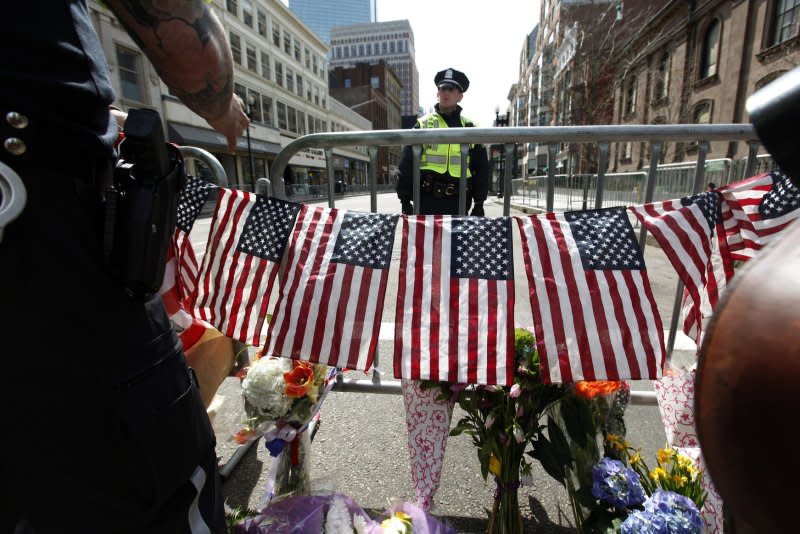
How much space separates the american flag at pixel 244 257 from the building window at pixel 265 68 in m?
45.0

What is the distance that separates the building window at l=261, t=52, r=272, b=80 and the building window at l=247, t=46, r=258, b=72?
130 centimetres

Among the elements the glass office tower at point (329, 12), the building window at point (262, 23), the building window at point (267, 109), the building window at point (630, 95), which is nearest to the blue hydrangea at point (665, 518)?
the building window at point (630, 95)

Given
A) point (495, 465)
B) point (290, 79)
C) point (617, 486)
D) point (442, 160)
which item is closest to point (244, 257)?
point (495, 465)

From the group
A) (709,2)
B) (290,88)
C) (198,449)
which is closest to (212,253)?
(198,449)

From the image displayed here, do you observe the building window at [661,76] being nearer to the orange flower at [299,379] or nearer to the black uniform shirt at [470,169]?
the black uniform shirt at [470,169]

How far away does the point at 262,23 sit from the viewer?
41.2 meters

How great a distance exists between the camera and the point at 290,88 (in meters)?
47.3

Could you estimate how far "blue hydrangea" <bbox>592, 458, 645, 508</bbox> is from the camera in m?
1.59

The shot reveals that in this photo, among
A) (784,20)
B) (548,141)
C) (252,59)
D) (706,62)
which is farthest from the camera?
(252,59)

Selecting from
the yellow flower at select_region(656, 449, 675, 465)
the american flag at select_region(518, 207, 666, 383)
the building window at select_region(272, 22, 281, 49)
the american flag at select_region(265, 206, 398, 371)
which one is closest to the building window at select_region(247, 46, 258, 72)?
the building window at select_region(272, 22, 281, 49)

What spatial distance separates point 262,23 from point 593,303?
48.2 m

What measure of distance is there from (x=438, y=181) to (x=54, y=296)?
12.3ft

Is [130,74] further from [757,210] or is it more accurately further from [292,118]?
[757,210]

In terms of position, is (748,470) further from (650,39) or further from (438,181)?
(650,39)
